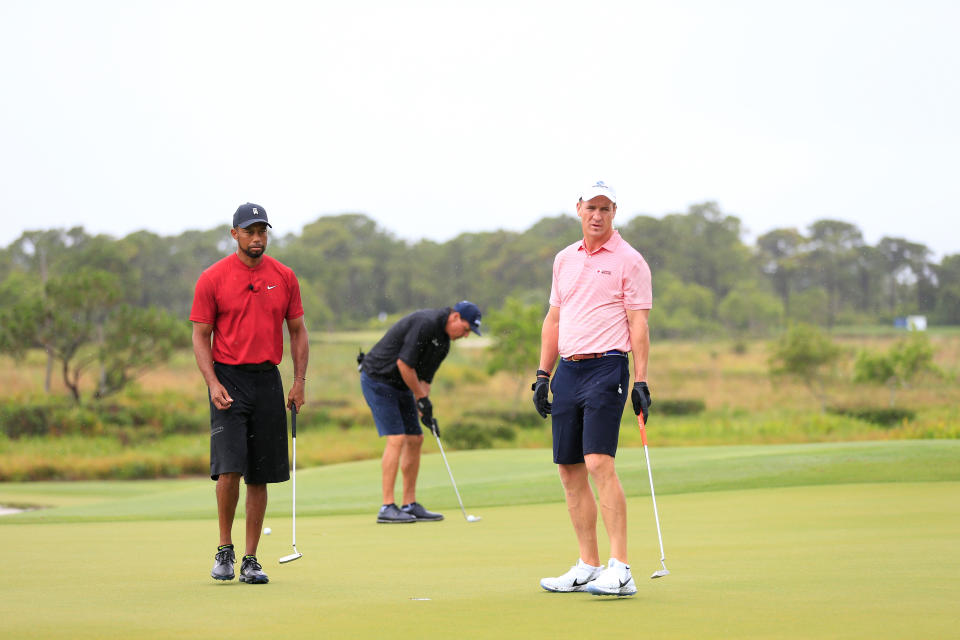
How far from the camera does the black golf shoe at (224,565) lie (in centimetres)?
661

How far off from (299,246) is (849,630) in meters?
92.1

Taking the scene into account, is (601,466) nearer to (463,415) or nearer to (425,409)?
(425,409)

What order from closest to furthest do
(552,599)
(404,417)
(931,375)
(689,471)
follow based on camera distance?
(552,599) < (404,417) < (689,471) < (931,375)

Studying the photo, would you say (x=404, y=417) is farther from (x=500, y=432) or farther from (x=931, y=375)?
(x=931, y=375)

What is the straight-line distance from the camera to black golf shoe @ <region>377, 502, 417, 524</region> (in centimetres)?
1081

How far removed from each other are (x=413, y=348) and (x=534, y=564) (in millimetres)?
3818

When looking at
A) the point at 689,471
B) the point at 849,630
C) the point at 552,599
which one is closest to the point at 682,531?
the point at 552,599

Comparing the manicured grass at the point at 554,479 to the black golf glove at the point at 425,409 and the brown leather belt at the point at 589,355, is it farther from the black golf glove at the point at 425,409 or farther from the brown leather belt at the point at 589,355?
the brown leather belt at the point at 589,355

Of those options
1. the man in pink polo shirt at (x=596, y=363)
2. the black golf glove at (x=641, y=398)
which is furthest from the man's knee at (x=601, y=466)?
the black golf glove at (x=641, y=398)

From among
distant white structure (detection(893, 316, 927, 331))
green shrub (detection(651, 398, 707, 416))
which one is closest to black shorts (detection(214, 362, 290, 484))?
green shrub (detection(651, 398, 707, 416))

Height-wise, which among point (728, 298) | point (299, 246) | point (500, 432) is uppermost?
point (299, 246)

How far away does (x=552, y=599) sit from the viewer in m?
5.48

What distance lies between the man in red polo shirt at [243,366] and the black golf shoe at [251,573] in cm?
5

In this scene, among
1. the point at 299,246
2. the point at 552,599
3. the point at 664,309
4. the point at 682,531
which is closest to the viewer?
the point at 552,599
